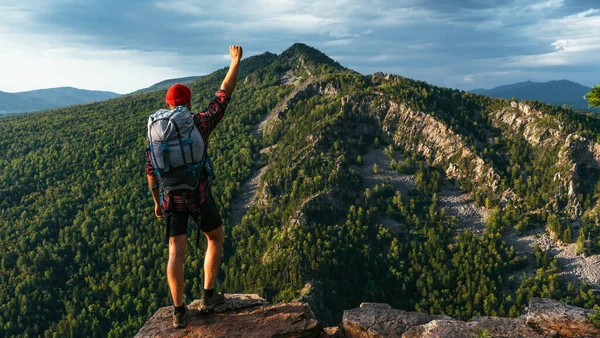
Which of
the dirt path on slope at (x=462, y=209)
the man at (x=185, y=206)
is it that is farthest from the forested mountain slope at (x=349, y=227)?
the man at (x=185, y=206)

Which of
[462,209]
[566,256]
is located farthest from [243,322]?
[462,209]

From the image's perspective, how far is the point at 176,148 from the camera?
10141mm

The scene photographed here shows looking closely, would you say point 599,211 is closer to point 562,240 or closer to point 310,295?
point 562,240

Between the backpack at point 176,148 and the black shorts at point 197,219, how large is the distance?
108 centimetres

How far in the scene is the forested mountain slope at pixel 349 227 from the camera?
130 m

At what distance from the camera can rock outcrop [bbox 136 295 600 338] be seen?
11.9 meters

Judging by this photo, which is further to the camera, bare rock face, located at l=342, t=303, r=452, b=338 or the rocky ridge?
the rocky ridge

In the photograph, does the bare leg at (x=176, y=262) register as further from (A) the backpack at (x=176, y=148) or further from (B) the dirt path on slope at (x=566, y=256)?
(B) the dirt path on slope at (x=566, y=256)

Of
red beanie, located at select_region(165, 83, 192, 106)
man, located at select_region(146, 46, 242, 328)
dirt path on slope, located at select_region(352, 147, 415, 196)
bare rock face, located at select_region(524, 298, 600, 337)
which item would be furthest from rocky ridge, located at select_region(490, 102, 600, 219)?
red beanie, located at select_region(165, 83, 192, 106)

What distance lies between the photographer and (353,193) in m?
172

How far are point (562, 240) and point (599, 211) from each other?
65.9ft

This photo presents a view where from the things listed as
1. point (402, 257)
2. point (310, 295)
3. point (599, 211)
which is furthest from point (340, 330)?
point (599, 211)

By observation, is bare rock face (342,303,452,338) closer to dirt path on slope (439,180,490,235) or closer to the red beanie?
the red beanie

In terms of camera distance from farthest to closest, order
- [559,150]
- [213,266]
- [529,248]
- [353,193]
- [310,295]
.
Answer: [353,193]
[559,150]
[529,248]
[310,295]
[213,266]
